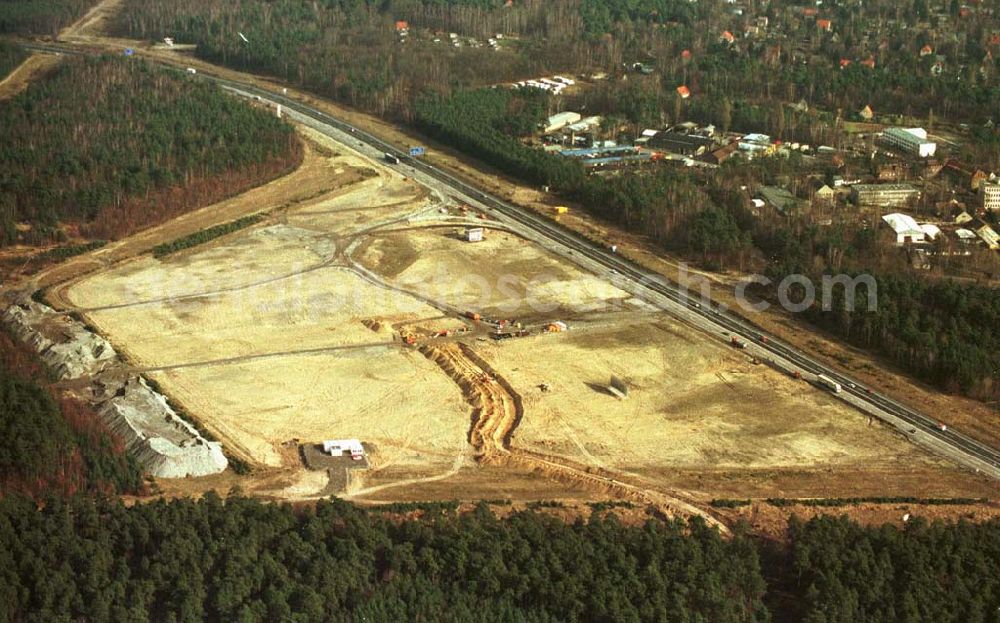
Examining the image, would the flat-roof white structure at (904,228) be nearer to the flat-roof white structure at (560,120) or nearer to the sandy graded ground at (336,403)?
the sandy graded ground at (336,403)

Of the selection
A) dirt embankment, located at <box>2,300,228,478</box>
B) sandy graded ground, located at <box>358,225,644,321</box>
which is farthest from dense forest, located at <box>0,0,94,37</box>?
dirt embankment, located at <box>2,300,228,478</box>

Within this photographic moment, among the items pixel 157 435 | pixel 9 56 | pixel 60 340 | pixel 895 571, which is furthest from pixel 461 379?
pixel 9 56

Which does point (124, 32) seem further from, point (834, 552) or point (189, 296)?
point (834, 552)

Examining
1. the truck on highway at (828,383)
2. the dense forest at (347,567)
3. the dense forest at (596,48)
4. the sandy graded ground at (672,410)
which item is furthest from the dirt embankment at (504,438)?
the dense forest at (596,48)

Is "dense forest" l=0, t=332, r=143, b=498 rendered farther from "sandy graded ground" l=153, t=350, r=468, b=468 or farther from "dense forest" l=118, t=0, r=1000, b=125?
"dense forest" l=118, t=0, r=1000, b=125

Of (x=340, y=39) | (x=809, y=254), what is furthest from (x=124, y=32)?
(x=809, y=254)

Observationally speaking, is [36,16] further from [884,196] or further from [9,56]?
[884,196]
